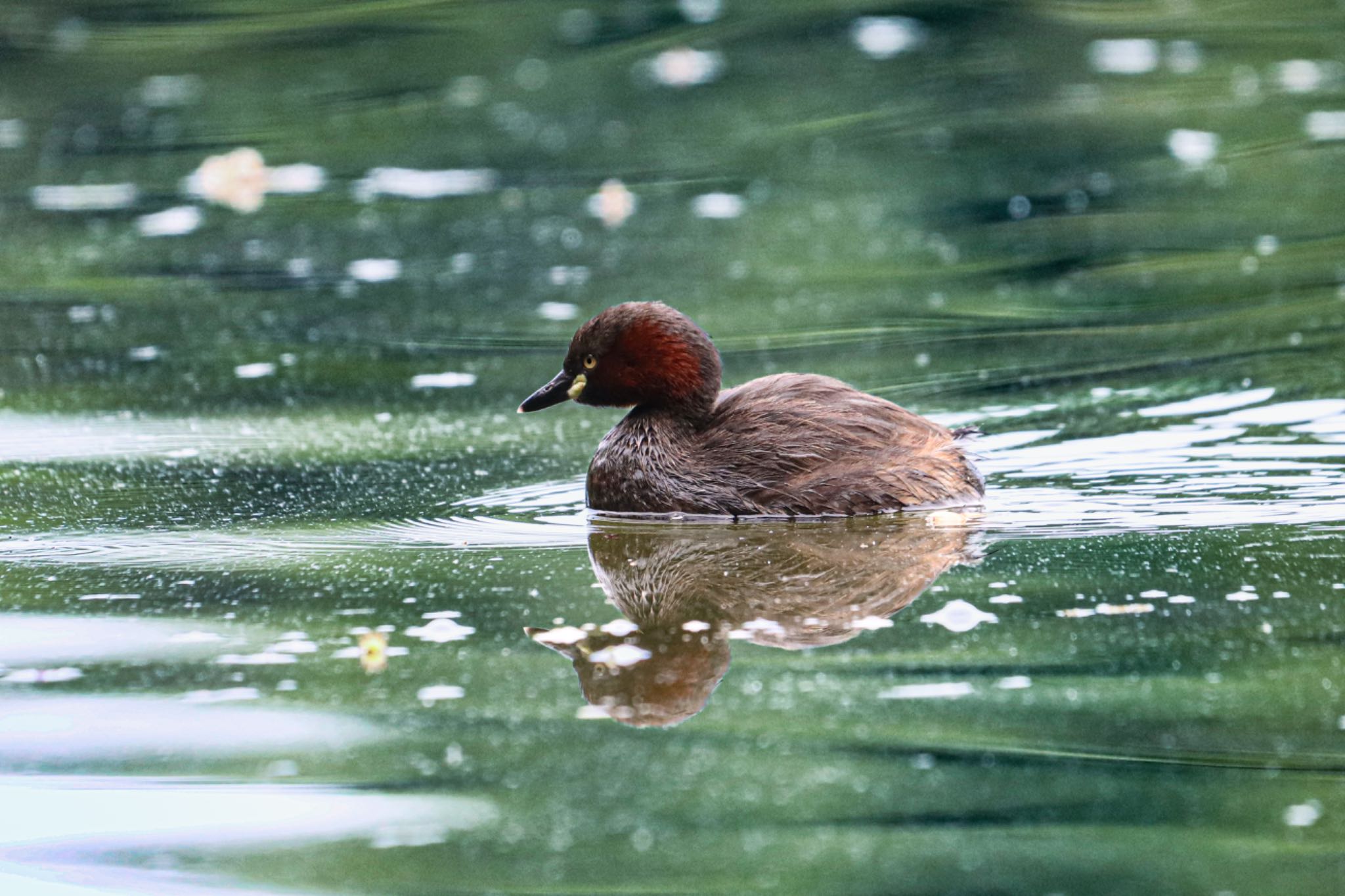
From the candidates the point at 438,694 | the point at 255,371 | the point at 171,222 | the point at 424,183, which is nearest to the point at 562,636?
the point at 438,694

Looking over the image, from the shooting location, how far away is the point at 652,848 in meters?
3.86

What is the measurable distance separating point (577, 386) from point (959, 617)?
2178mm

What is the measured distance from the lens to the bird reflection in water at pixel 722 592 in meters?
4.84

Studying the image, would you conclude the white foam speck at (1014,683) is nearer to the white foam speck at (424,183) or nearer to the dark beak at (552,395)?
the dark beak at (552,395)

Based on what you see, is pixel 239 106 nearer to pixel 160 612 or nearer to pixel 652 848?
pixel 160 612

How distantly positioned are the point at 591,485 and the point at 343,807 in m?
2.76

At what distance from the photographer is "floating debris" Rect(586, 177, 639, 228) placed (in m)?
12.0

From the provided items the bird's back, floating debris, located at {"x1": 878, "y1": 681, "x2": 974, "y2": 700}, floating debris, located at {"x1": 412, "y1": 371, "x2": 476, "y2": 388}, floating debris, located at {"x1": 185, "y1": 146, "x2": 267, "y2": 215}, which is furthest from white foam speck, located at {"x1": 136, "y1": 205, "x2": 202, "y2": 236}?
floating debris, located at {"x1": 878, "y1": 681, "x2": 974, "y2": 700}

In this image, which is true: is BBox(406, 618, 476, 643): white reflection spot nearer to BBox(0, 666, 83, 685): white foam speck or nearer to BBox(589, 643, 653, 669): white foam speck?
BBox(589, 643, 653, 669): white foam speck

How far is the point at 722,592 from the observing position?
5.56 metres

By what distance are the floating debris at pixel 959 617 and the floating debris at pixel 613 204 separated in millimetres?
6879

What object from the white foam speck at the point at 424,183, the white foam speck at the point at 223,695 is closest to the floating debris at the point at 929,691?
Result: the white foam speck at the point at 223,695

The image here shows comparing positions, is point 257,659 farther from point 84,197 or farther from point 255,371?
point 84,197

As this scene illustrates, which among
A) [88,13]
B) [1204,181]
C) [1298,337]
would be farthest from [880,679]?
[88,13]
